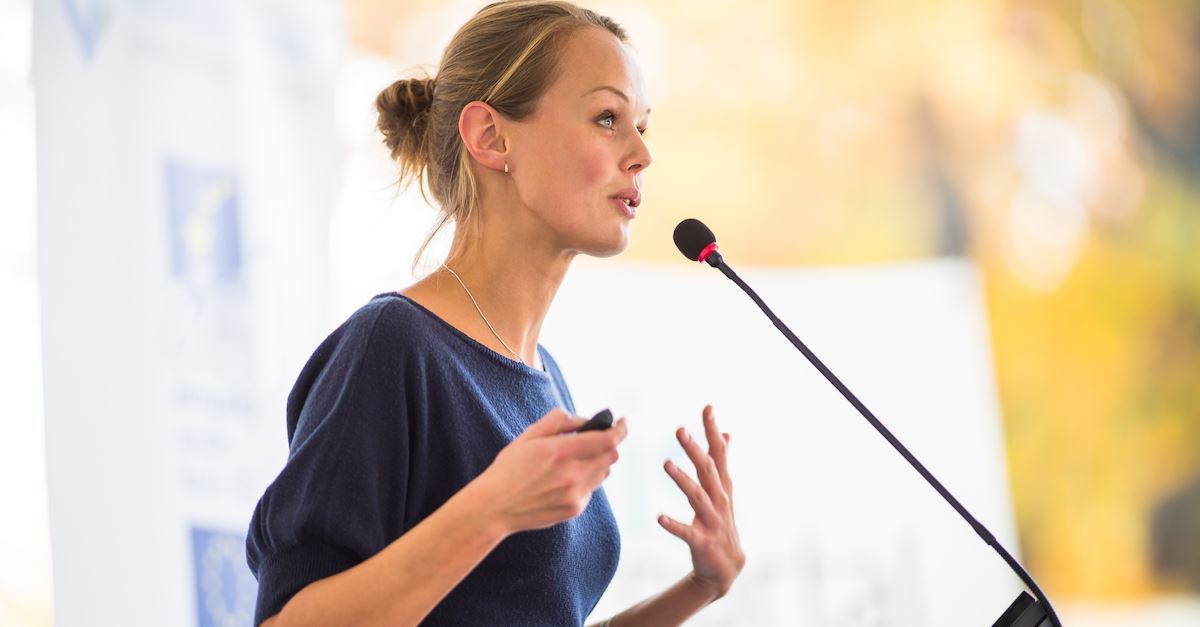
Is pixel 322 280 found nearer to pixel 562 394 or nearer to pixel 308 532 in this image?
pixel 562 394

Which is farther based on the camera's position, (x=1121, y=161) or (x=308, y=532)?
(x=1121, y=161)

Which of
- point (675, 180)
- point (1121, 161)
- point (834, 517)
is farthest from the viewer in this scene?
point (1121, 161)

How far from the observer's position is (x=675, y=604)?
1559 mm

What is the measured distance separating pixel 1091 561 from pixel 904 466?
1.71m

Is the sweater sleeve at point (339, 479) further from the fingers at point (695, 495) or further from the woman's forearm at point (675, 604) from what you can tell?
the woman's forearm at point (675, 604)

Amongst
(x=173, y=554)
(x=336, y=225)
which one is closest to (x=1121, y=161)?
(x=336, y=225)

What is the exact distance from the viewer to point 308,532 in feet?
3.67

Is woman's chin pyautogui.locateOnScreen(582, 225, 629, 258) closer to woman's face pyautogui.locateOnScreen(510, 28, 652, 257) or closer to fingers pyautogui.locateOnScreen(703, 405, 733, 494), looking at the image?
woman's face pyautogui.locateOnScreen(510, 28, 652, 257)

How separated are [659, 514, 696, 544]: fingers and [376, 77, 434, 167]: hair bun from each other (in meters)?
0.63

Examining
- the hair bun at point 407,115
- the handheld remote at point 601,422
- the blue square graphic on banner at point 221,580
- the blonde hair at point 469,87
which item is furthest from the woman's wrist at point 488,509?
the blue square graphic on banner at point 221,580

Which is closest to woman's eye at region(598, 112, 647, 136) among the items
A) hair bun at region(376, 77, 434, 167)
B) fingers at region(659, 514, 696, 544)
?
hair bun at region(376, 77, 434, 167)

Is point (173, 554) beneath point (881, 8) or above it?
beneath

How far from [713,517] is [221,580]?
0.88 m

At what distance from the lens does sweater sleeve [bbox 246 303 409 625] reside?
3.65 feet
